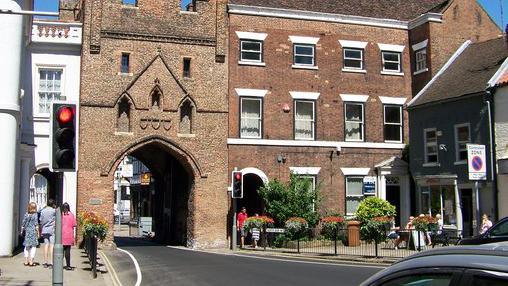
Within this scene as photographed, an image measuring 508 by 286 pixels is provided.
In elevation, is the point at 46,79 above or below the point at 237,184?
above

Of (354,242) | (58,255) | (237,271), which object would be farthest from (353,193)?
(58,255)

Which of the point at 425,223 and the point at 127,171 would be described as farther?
the point at 127,171

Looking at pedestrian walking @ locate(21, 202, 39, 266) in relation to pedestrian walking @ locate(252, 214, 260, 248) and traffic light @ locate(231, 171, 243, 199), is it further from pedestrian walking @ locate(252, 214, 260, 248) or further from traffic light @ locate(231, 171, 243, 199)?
pedestrian walking @ locate(252, 214, 260, 248)

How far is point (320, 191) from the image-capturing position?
108 feet

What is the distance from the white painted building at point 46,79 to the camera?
28.6 metres

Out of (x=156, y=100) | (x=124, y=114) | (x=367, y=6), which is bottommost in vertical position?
(x=124, y=114)

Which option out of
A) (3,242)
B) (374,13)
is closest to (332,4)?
(374,13)

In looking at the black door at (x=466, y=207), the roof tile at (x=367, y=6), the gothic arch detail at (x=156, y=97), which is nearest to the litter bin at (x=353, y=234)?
the black door at (x=466, y=207)

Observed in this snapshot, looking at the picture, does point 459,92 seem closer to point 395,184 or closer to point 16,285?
point 395,184

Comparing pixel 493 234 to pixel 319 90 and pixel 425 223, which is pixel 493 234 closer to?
pixel 425 223

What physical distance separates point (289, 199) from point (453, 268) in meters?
27.3

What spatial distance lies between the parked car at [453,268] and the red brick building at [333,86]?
27889 mm

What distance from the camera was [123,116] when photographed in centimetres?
3048

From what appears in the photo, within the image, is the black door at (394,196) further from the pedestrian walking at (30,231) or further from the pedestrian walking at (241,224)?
the pedestrian walking at (30,231)
